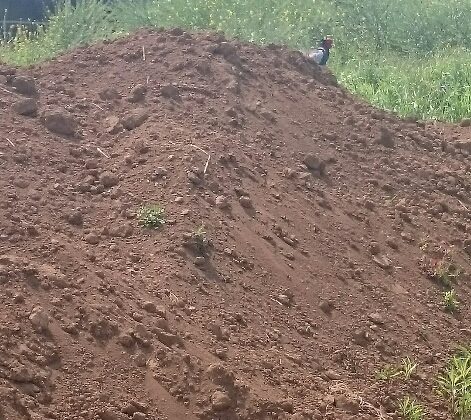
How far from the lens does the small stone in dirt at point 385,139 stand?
6751mm

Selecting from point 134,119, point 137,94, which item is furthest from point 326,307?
point 137,94

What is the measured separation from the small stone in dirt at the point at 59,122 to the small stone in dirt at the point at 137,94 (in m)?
0.69

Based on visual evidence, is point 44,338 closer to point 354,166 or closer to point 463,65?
point 354,166

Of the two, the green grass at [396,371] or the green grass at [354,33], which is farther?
the green grass at [354,33]

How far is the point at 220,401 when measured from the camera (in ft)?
10.5

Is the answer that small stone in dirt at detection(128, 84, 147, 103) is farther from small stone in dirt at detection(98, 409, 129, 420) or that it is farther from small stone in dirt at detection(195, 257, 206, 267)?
small stone in dirt at detection(98, 409, 129, 420)

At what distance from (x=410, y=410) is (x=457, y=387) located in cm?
47

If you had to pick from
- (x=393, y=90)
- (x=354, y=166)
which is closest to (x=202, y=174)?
(x=354, y=166)

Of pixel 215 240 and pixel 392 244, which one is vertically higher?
pixel 215 240

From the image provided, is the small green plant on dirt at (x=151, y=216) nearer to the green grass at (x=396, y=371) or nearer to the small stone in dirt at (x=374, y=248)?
the green grass at (x=396, y=371)

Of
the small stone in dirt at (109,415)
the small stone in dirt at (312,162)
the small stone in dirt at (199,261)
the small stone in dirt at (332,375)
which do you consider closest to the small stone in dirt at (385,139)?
the small stone in dirt at (312,162)

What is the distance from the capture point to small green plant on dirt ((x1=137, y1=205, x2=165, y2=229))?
4.35 m

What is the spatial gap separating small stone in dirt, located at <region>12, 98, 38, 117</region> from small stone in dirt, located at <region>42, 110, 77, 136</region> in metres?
0.12

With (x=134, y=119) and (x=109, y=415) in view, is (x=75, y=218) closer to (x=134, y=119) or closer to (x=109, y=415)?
(x=134, y=119)
